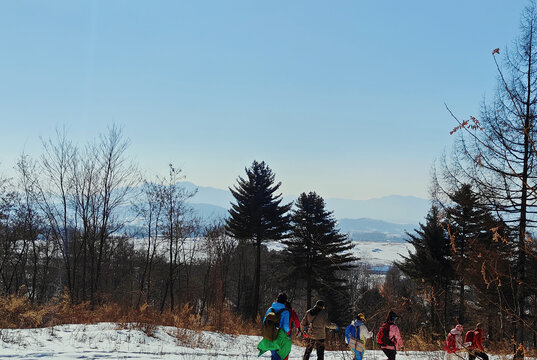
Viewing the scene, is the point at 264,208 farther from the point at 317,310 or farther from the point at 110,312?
the point at 317,310

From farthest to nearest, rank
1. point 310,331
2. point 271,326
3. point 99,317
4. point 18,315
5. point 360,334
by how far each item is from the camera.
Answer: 1. point 99,317
2. point 18,315
3. point 310,331
4. point 360,334
5. point 271,326

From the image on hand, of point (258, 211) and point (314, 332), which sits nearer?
point (314, 332)

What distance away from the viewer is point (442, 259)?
25.8 m

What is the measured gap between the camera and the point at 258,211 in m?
27.5

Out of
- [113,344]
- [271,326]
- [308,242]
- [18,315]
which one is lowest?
[113,344]

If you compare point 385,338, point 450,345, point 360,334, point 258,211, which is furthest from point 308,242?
point 450,345

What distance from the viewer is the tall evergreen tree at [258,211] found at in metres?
27.7

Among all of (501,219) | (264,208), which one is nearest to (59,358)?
(501,219)

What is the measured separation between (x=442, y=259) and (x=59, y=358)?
2509 centimetres

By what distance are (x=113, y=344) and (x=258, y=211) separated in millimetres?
18274

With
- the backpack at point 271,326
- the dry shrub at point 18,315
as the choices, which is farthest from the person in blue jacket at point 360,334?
the dry shrub at point 18,315

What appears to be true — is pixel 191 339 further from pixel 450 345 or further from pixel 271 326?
pixel 450 345

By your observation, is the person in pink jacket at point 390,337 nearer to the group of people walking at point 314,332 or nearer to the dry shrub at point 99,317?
the group of people walking at point 314,332

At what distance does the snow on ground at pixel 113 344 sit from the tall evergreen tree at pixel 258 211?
1470cm
